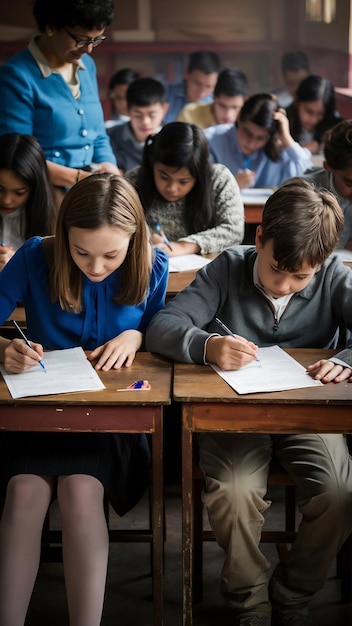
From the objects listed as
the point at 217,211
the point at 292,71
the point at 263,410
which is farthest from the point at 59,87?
the point at 292,71

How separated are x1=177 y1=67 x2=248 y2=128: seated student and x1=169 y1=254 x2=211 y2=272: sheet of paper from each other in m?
2.12

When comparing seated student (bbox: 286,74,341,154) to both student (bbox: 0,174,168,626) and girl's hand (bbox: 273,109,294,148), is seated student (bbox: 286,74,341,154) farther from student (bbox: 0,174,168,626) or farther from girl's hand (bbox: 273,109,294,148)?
student (bbox: 0,174,168,626)

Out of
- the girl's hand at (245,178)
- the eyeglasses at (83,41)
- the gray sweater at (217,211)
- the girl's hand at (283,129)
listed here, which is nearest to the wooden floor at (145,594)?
the gray sweater at (217,211)

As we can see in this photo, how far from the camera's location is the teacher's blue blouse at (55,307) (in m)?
2.24

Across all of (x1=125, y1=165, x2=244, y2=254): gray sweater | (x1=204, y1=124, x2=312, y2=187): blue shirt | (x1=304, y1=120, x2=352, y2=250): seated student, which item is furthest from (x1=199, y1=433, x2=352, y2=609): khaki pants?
(x1=204, y1=124, x2=312, y2=187): blue shirt

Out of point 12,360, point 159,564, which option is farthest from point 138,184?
point 159,564

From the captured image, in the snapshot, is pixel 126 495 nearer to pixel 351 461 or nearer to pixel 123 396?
pixel 123 396

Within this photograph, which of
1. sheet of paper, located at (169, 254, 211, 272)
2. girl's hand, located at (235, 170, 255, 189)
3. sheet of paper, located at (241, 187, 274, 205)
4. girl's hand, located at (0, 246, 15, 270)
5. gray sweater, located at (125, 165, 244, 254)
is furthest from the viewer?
girl's hand, located at (235, 170, 255, 189)

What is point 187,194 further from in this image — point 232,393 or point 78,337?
point 232,393

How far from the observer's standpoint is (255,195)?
167 inches

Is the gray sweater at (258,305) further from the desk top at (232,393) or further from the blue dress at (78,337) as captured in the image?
the desk top at (232,393)

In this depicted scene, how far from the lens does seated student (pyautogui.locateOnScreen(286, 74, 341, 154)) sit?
16.6 ft

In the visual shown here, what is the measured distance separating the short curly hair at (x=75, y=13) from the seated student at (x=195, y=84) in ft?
6.67

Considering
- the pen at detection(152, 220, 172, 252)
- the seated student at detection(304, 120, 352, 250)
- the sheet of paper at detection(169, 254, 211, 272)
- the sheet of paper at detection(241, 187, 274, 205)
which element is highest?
the seated student at detection(304, 120, 352, 250)
